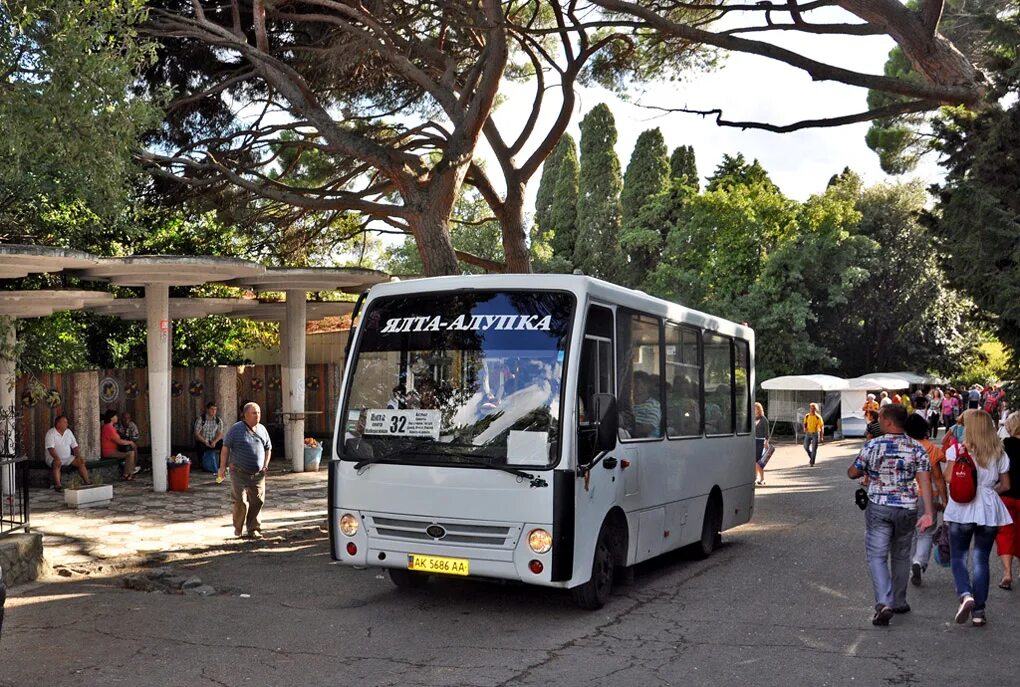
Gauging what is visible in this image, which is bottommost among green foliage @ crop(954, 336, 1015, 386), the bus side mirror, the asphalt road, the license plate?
the asphalt road

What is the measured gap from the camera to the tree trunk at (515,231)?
18.2 meters

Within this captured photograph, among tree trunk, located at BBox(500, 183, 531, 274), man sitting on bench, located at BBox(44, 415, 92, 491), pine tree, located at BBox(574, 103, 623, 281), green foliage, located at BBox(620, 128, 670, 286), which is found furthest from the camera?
pine tree, located at BBox(574, 103, 623, 281)

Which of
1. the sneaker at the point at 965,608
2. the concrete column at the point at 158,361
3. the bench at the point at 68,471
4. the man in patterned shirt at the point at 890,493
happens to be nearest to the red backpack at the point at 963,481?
the man in patterned shirt at the point at 890,493

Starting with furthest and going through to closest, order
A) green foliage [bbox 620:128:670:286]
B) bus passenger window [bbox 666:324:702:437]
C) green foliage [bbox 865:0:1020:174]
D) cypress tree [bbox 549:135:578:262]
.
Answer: cypress tree [bbox 549:135:578:262], green foliage [bbox 620:128:670:286], green foliage [bbox 865:0:1020:174], bus passenger window [bbox 666:324:702:437]

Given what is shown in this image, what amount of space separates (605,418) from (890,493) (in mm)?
2243

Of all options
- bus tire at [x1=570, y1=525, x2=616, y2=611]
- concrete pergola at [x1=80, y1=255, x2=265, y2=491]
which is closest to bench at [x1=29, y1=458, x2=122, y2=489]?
concrete pergola at [x1=80, y1=255, x2=265, y2=491]

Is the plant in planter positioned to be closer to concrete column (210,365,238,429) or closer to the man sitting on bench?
the man sitting on bench

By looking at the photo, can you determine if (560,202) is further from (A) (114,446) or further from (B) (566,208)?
(A) (114,446)

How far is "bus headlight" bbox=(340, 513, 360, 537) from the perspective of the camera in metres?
9.12

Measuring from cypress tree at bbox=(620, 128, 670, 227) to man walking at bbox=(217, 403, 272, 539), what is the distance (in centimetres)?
4474

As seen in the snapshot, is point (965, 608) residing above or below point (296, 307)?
below

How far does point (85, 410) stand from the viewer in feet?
68.9

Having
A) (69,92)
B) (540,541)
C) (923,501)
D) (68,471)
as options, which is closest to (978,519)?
(923,501)

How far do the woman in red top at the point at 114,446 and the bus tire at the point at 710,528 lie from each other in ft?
43.6
